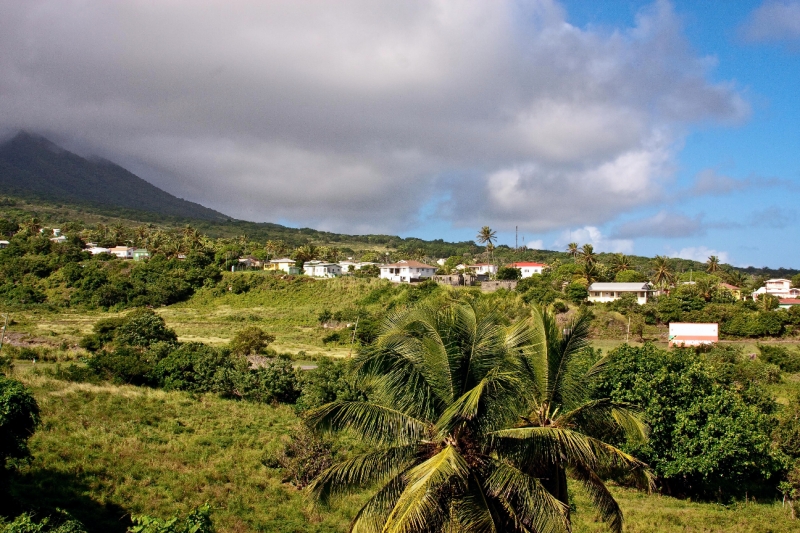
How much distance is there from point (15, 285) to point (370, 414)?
74376mm

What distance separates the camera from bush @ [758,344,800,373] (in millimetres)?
35781

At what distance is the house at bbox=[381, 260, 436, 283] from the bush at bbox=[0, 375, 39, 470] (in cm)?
6331

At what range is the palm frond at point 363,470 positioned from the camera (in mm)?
7766

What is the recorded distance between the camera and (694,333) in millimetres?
43812

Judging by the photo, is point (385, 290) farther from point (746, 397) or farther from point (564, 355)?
point (564, 355)

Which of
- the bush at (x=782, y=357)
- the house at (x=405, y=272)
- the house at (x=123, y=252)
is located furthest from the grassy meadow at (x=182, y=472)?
the house at (x=123, y=252)

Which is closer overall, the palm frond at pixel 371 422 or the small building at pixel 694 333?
the palm frond at pixel 371 422

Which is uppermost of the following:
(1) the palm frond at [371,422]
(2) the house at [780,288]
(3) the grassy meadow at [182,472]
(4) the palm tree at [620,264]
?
(4) the palm tree at [620,264]

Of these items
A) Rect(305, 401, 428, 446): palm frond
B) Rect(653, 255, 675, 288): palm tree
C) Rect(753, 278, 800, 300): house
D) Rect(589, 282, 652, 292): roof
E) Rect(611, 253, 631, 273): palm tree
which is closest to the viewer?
Rect(305, 401, 428, 446): palm frond

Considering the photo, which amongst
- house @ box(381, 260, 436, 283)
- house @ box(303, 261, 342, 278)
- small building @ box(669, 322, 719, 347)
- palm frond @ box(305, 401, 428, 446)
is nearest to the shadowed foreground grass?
palm frond @ box(305, 401, 428, 446)

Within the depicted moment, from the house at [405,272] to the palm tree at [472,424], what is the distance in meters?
64.6

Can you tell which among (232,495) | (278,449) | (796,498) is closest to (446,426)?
(232,495)

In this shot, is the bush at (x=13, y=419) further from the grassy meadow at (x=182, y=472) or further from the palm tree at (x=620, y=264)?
the palm tree at (x=620, y=264)

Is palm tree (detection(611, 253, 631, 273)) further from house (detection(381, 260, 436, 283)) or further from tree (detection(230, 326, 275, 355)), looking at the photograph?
tree (detection(230, 326, 275, 355))
